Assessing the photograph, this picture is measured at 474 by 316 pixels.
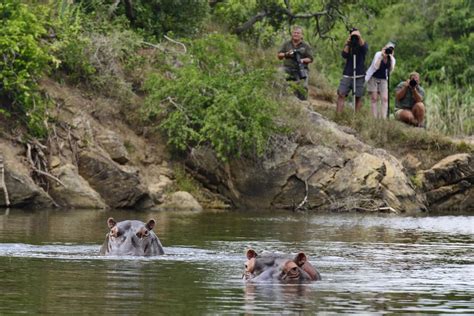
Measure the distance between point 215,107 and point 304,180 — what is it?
2.75 meters

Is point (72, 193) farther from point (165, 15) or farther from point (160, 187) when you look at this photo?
point (165, 15)

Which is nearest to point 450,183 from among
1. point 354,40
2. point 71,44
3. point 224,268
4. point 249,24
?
point 354,40

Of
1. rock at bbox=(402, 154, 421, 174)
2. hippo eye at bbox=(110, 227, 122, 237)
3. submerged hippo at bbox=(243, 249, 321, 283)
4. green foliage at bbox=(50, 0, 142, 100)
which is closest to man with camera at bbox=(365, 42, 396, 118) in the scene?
rock at bbox=(402, 154, 421, 174)

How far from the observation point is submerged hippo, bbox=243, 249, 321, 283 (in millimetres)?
13344

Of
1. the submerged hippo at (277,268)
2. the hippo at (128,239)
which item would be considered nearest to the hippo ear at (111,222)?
the hippo at (128,239)

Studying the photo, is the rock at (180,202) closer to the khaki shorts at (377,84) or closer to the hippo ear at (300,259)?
the khaki shorts at (377,84)

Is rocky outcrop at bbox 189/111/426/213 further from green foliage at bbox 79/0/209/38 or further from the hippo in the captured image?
the hippo

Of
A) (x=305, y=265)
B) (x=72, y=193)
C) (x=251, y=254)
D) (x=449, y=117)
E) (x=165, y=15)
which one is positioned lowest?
(x=305, y=265)

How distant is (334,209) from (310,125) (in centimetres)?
247

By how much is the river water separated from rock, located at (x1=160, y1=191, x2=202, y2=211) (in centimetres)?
280

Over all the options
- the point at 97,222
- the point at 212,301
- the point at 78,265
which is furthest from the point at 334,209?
the point at 212,301

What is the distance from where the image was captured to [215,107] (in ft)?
97.3

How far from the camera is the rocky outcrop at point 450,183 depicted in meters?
32.9

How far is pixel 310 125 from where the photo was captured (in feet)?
105
